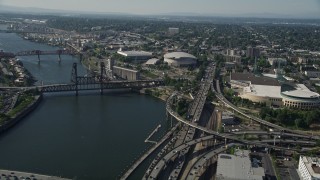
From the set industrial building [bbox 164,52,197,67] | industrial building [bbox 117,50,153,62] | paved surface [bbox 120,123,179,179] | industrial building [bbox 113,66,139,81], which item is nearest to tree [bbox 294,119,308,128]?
paved surface [bbox 120,123,179,179]

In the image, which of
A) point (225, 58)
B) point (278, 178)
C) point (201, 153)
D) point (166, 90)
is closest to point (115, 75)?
point (166, 90)

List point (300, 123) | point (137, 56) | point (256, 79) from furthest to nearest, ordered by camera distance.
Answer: point (137, 56) < point (256, 79) < point (300, 123)

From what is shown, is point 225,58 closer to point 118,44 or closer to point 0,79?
point 118,44

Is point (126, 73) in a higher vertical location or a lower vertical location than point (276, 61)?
lower

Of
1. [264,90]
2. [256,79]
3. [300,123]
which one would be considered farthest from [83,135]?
[256,79]

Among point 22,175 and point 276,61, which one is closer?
point 22,175

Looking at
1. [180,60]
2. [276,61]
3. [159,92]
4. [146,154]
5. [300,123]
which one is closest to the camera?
[146,154]

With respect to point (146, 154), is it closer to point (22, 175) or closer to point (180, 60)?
point (22, 175)
